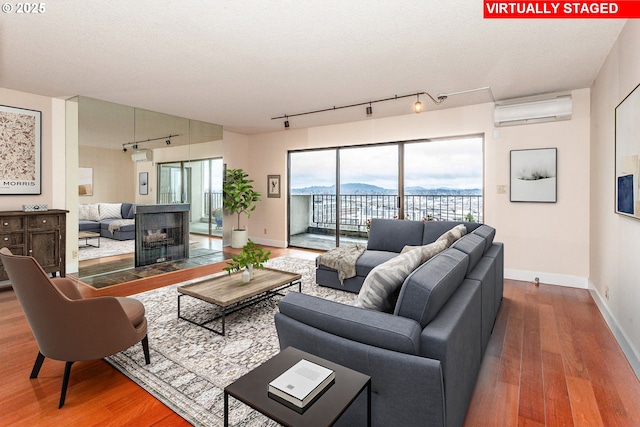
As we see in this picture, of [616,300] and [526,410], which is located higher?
[616,300]

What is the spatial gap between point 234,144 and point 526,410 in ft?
22.8

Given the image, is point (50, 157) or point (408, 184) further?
point (408, 184)

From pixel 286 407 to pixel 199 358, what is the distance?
1.60m

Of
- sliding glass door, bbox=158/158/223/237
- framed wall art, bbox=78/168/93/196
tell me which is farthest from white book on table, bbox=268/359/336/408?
sliding glass door, bbox=158/158/223/237

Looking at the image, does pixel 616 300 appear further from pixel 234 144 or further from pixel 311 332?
pixel 234 144

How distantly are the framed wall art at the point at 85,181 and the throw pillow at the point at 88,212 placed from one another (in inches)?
8.2

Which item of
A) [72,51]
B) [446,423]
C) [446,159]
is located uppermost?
[72,51]

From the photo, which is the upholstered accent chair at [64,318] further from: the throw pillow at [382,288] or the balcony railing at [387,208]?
the balcony railing at [387,208]

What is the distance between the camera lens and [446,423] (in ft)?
4.21

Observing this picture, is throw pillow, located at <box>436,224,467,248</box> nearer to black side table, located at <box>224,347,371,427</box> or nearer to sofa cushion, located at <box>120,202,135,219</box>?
black side table, located at <box>224,347,371,427</box>

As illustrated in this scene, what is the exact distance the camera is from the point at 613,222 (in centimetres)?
297

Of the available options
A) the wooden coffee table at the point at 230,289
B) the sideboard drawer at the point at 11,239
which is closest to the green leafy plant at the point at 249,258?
the wooden coffee table at the point at 230,289

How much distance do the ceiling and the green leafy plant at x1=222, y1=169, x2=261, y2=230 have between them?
250 centimetres

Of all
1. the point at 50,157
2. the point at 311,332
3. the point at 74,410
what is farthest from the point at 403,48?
the point at 50,157
